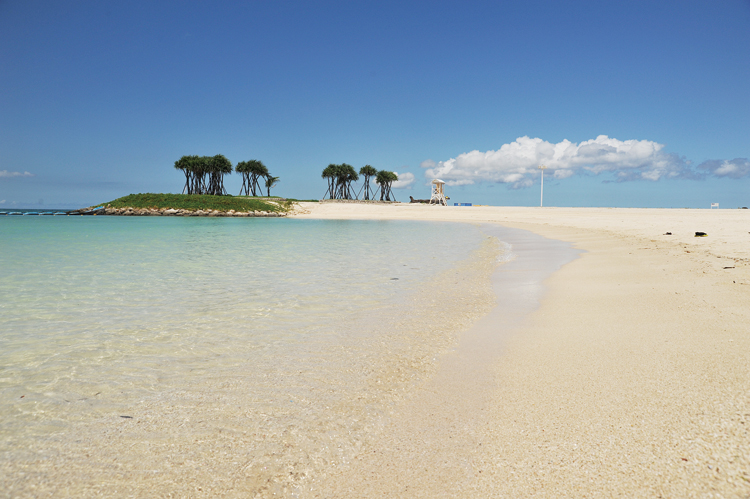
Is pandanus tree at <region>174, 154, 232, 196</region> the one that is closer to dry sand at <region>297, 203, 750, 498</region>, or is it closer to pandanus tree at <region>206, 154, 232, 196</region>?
pandanus tree at <region>206, 154, 232, 196</region>

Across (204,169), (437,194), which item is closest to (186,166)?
(204,169)

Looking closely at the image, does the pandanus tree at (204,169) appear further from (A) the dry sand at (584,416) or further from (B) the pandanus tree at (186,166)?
(A) the dry sand at (584,416)

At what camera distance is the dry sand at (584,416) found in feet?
5.88

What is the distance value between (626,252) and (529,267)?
3475mm

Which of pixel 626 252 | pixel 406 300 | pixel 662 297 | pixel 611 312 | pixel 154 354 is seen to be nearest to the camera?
pixel 154 354

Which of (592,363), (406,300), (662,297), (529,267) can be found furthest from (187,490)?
(529,267)

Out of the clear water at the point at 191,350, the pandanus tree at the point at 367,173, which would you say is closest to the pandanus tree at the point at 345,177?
the pandanus tree at the point at 367,173

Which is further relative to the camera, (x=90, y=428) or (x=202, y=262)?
(x=202, y=262)

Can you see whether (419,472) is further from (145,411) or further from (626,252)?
(626,252)

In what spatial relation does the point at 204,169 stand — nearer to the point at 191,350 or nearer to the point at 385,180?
the point at 385,180

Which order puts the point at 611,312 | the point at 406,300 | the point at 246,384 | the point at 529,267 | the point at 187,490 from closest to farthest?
the point at 187,490 → the point at 246,384 → the point at 611,312 → the point at 406,300 → the point at 529,267

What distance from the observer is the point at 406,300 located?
231 inches

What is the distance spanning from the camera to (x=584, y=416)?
2322 millimetres

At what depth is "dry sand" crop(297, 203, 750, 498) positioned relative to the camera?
179 cm
